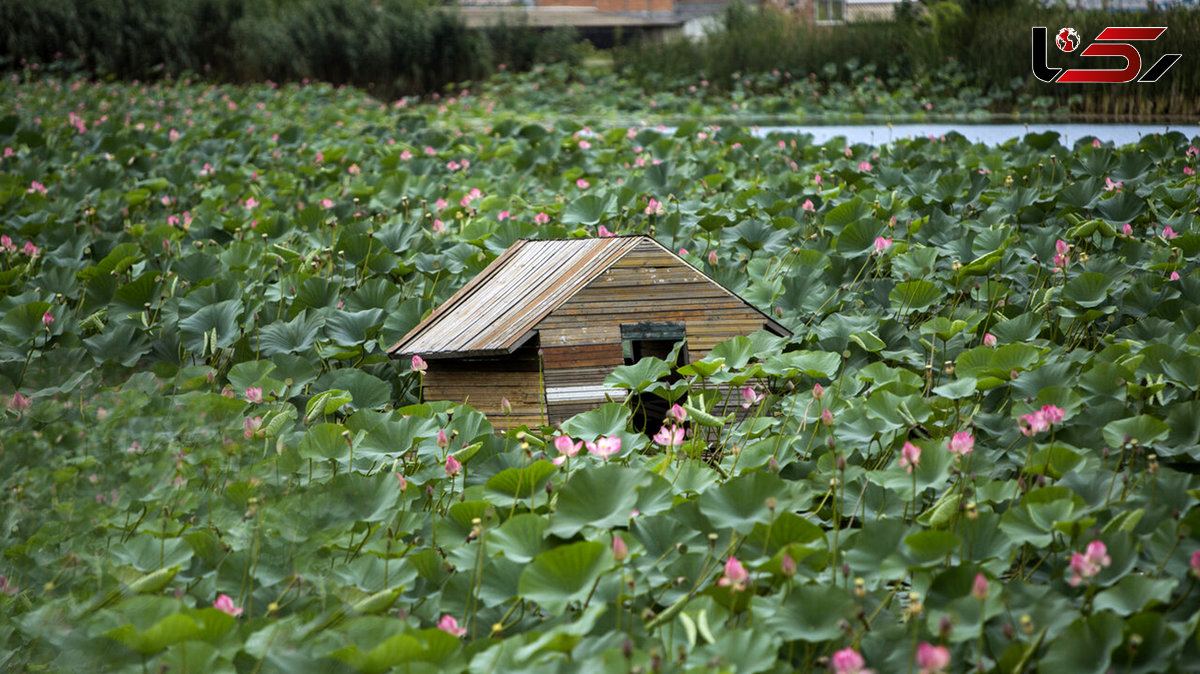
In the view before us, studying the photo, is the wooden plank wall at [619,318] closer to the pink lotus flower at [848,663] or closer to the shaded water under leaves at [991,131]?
the pink lotus flower at [848,663]

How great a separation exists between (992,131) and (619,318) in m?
4.60

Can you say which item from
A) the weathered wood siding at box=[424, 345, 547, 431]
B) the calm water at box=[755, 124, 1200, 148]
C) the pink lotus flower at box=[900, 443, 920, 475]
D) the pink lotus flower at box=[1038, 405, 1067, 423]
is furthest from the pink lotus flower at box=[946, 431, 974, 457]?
the calm water at box=[755, 124, 1200, 148]

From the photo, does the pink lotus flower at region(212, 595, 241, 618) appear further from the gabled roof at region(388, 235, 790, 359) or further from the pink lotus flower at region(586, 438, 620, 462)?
the gabled roof at region(388, 235, 790, 359)

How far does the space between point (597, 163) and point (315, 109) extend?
397 cm

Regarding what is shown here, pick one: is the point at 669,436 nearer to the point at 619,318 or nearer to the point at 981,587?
the point at 619,318

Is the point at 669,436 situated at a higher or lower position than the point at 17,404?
lower

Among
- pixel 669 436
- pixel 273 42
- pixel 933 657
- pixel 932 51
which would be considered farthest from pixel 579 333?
pixel 273 42

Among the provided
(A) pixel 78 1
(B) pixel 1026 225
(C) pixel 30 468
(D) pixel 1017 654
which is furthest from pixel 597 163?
(A) pixel 78 1

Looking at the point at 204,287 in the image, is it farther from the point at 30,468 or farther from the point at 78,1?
the point at 78,1

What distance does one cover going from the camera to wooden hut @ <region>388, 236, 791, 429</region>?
6.86 ft

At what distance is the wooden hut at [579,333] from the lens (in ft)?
6.86

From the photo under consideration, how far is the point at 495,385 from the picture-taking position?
2.15 metres

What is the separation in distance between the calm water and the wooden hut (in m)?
3.25

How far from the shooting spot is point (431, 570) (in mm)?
1420
